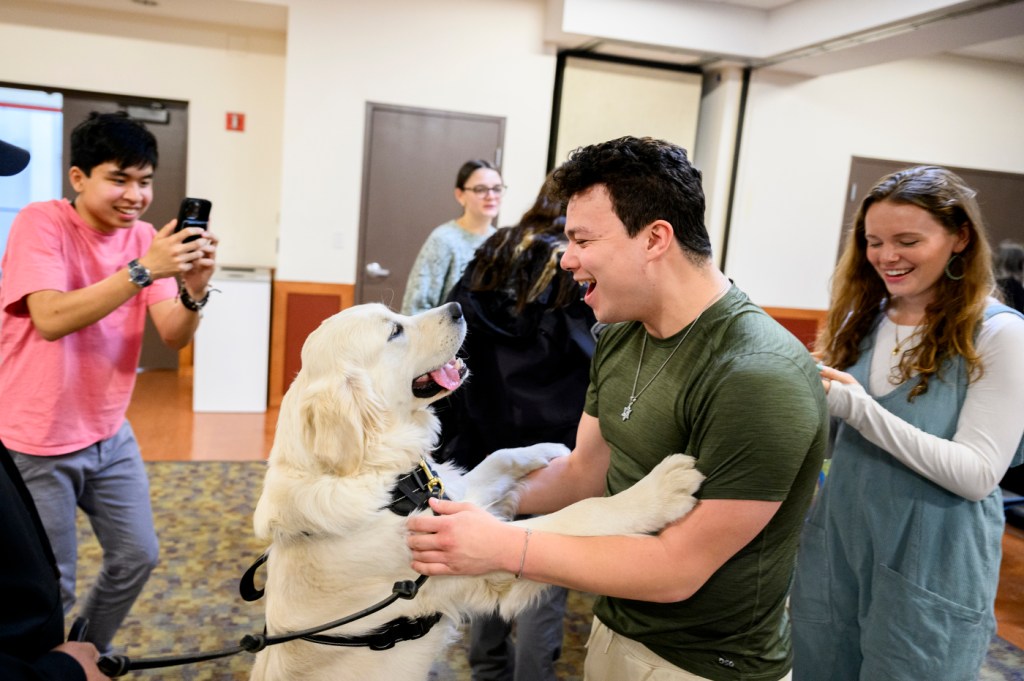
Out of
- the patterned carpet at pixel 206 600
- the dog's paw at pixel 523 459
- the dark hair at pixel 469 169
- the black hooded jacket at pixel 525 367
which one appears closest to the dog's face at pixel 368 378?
the dog's paw at pixel 523 459

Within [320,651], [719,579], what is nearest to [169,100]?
[320,651]

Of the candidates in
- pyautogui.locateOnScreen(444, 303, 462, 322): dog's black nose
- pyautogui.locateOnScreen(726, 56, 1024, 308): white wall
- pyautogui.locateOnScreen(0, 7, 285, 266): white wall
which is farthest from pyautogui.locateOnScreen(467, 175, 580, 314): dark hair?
pyautogui.locateOnScreen(0, 7, 285, 266): white wall

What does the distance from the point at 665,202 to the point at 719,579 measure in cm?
66

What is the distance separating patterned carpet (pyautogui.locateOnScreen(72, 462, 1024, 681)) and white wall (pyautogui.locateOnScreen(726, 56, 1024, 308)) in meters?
4.45

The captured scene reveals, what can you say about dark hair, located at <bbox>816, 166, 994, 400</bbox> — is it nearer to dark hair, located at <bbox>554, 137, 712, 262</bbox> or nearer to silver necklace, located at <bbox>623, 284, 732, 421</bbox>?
silver necklace, located at <bbox>623, 284, 732, 421</bbox>

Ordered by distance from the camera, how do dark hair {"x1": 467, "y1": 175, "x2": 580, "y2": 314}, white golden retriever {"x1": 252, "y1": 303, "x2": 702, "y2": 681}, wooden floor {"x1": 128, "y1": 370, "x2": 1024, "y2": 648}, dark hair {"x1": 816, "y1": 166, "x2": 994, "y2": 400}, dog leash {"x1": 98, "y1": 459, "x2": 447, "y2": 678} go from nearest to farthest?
dog leash {"x1": 98, "y1": 459, "x2": 447, "y2": 678}
white golden retriever {"x1": 252, "y1": 303, "x2": 702, "y2": 681}
dark hair {"x1": 816, "y1": 166, "x2": 994, "y2": 400}
dark hair {"x1": 467, "y1": 175, "x2": 580, "y2": 314}
wooden floor {"x1": 128, "y1": 370, "x2": 1024, "y2": 648}

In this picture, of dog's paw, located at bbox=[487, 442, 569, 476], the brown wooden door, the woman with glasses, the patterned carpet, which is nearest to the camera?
dog's paw, located at bbox=[487, 442, 569, 476]

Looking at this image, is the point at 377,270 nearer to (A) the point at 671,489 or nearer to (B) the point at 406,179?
(B) the point at 406,179

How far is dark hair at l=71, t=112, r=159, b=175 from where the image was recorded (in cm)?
234

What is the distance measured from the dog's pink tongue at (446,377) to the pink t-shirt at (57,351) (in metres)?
1.12

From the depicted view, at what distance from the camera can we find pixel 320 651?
1632 millimetres

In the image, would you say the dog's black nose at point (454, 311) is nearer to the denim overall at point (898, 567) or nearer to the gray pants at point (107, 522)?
the denim overall at point (898, 567)

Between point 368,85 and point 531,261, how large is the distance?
4.56 meters

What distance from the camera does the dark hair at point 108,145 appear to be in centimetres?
234
